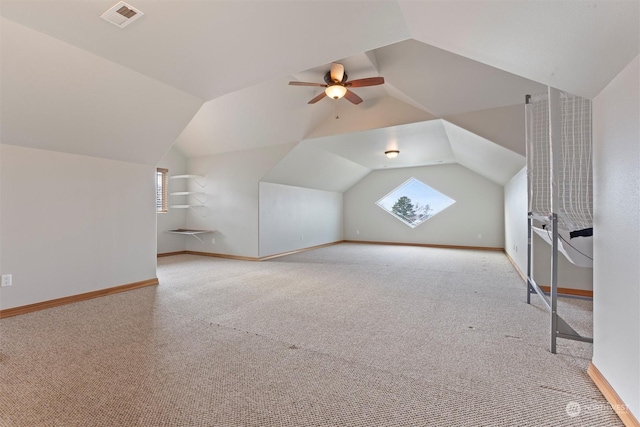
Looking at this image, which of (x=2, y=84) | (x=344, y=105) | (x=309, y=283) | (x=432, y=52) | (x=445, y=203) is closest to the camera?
(x=2, y=84)

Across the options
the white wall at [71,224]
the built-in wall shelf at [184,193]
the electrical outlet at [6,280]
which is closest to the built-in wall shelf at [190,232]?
the built-in wall shelf at [184,193]

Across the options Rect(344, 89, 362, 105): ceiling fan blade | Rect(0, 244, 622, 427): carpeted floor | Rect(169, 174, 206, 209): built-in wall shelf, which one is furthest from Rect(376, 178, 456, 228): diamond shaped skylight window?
Rect(169, 174, 206, 209): built-in wall shelf

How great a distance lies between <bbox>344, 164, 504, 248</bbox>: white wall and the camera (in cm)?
741

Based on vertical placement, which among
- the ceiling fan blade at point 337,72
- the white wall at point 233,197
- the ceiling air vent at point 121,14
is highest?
the ceiling fan blade at point 337,72

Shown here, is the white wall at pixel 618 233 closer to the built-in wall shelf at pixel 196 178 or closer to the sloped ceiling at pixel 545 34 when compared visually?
the sloped ceiling at pixel 545 34

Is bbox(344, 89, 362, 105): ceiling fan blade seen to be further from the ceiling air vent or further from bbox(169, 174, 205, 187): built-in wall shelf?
bbox(169, 174, 205, 187): built-in wall shelf

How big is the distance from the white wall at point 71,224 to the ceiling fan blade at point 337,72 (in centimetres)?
284

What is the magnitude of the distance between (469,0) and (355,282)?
3342 mm

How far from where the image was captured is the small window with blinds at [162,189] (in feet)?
21.6

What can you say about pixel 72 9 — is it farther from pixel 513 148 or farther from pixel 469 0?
pixel 513 148

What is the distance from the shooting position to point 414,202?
8531 millimetres

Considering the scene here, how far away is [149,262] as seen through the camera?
396cm

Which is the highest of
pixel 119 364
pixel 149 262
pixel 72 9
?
pixel 72 9

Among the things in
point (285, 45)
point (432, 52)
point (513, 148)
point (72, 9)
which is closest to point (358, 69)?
point (432, 52)
